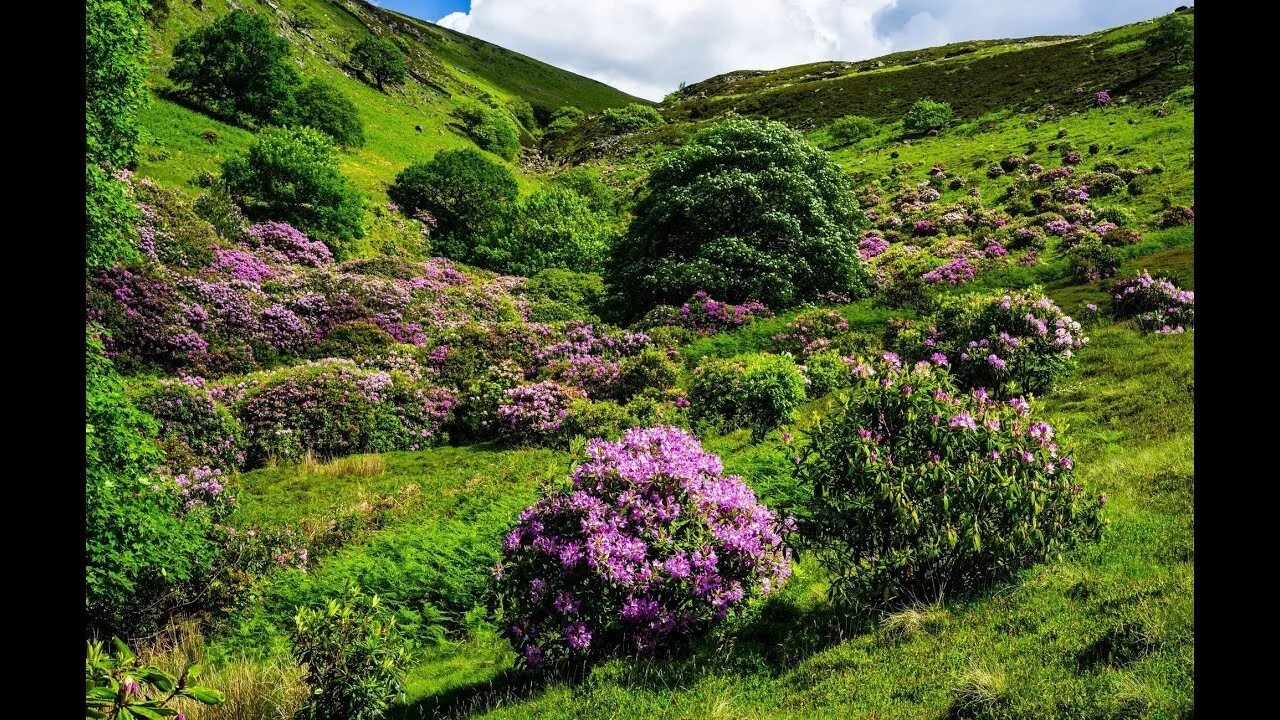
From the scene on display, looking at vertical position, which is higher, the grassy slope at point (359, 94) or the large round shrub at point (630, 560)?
the grassy slope at point (359, 94)

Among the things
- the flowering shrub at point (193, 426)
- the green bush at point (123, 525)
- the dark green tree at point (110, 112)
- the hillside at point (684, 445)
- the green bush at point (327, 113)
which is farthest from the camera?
the green bush at point (327, 113)

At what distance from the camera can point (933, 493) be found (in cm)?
814

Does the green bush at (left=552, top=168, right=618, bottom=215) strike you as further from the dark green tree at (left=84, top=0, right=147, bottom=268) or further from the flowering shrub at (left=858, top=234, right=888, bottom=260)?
the dark green tree at (left=84, top=0, right=147, bottom=268)

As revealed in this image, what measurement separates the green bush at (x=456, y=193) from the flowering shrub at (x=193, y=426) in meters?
30.7

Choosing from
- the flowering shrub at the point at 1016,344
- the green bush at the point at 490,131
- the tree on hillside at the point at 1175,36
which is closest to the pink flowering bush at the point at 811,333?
the flowering shrub at the point at 1016,344

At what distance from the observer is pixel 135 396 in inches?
632

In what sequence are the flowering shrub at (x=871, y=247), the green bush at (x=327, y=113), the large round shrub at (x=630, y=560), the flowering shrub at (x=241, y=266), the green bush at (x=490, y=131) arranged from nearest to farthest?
the large round shrub at (x=630, y=560), the flowering shrub at (x=241, y=266), the flowering shrub at (x=871, y=247), the green bush at (x=327, y=113), the green bush at (x=490, y=131)

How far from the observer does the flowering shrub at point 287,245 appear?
109 ft

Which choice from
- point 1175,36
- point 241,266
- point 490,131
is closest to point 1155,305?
point 241,266

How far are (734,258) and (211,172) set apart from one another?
3119cm

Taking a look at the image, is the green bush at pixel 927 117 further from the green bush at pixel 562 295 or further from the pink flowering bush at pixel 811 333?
the pink flowering bush at pixel 811 333

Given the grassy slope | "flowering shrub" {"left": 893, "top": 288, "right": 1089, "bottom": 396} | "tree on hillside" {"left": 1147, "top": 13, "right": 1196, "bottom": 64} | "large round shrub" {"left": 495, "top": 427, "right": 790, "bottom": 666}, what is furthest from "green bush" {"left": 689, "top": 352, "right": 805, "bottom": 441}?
"tree on hillside" {"left": 1147, "top": 13, "right": 1196, "bottom": 64}

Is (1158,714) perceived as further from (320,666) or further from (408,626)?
(408,626)
